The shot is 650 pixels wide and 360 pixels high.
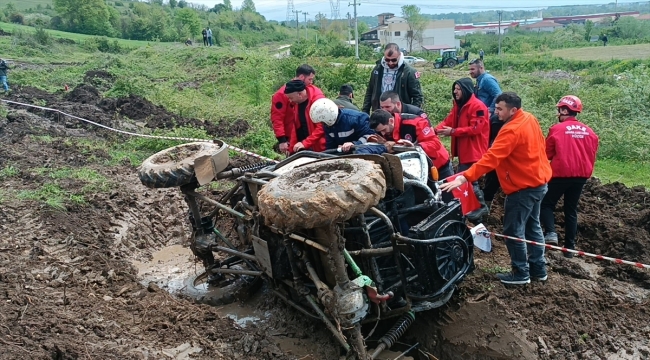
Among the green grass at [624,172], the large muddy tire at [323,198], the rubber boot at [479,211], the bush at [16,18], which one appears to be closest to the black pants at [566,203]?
the rubber boot at [479,211]

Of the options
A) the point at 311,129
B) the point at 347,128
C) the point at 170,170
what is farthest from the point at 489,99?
the point at 170,170

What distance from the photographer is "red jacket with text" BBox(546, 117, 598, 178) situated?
578 centimetres

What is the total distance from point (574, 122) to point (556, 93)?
1096 centimetres

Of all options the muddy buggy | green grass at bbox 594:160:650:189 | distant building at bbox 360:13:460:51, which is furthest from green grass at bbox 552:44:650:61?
distant building at bbox 360:13:460:51

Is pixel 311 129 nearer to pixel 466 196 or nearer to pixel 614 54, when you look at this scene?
pixel 466 196

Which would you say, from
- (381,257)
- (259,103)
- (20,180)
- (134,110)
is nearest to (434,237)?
(381,257)

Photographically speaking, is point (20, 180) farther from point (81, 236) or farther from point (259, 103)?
point (259, 103)

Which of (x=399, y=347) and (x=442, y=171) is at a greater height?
(x=442, y=171)

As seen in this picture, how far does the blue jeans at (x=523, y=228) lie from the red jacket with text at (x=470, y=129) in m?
1.42

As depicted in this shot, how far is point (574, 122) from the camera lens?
5875 mm

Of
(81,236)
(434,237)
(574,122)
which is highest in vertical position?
(574,122)

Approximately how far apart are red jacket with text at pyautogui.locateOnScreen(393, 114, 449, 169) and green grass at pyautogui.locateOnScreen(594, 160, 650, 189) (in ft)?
14.2

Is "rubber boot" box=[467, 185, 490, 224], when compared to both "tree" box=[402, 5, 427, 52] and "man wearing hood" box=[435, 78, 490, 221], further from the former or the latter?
"tree" box=[402, 5, 427, 52]

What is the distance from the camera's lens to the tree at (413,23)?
80.2 m
